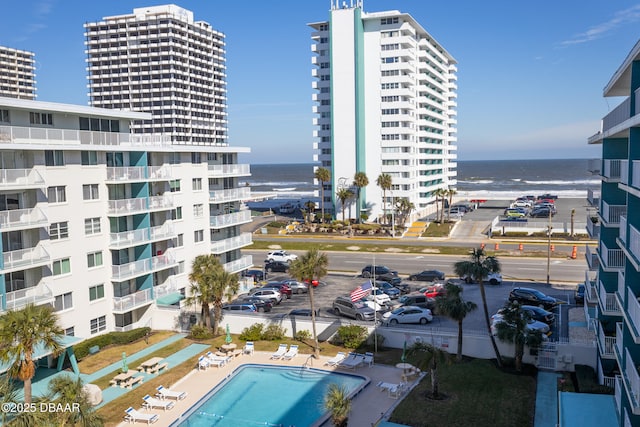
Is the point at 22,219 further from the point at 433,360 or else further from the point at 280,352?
the point at 433,360

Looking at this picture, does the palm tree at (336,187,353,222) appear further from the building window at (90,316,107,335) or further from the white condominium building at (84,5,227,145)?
the white condominium building at (84,5,227,145)

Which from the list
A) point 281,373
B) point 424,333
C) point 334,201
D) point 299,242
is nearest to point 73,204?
point 281,373

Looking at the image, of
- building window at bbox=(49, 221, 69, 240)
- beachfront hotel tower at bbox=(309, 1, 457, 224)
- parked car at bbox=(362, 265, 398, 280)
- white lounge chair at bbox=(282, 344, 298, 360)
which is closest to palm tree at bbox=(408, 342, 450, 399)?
white lounge chair at bbox=(282, 344, 298, 360)

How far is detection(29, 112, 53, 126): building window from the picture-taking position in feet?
113

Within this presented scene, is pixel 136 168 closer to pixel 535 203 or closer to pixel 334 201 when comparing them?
pixel 334 201

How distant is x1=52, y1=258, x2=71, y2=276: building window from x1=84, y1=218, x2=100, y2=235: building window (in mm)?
2375

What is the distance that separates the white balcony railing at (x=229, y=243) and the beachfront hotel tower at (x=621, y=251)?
96.1ft

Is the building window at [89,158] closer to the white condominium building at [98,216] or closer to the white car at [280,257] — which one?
the white condominium building at [98,216]

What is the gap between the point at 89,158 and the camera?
37750 millimetres

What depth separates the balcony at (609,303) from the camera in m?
26.9

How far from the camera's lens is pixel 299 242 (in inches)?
3130

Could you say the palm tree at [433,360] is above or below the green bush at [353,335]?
above

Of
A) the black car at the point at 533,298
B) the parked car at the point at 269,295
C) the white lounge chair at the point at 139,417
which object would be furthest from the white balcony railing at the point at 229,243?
the black car at the point at 533,298

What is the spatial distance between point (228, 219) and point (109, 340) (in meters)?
16.4
